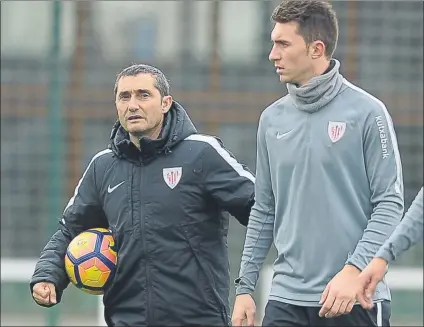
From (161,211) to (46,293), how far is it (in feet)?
2.16

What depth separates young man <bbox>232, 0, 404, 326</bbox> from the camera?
15.1 feet

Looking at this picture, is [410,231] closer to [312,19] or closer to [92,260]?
[312,19]

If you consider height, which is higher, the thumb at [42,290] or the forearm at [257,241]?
the forearm at [257,241]

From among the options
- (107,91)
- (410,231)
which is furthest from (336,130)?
(107,91)

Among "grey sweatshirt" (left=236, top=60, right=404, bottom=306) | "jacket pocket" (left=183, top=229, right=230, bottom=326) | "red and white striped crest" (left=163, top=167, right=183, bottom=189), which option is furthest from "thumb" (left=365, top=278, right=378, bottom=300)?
"red and white striped crest" (left=163, top=167, right=183, bottom=189)

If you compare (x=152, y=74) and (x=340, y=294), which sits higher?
(x=152, y=74)

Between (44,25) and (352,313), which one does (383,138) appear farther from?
(44,25)

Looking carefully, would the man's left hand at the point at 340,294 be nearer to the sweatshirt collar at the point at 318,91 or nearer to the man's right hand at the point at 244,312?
the man's right hand at the point at 244,312

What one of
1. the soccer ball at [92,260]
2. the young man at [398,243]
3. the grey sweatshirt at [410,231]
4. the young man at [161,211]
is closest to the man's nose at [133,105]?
the young man at [161,211]

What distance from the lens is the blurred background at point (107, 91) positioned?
28.7 ft

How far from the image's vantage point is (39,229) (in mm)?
8742

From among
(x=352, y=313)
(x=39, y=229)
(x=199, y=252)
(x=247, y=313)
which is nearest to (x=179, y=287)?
(x=199, y=252)

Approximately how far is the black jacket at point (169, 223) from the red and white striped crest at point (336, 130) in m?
0.82

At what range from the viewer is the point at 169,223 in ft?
A: 17.3
